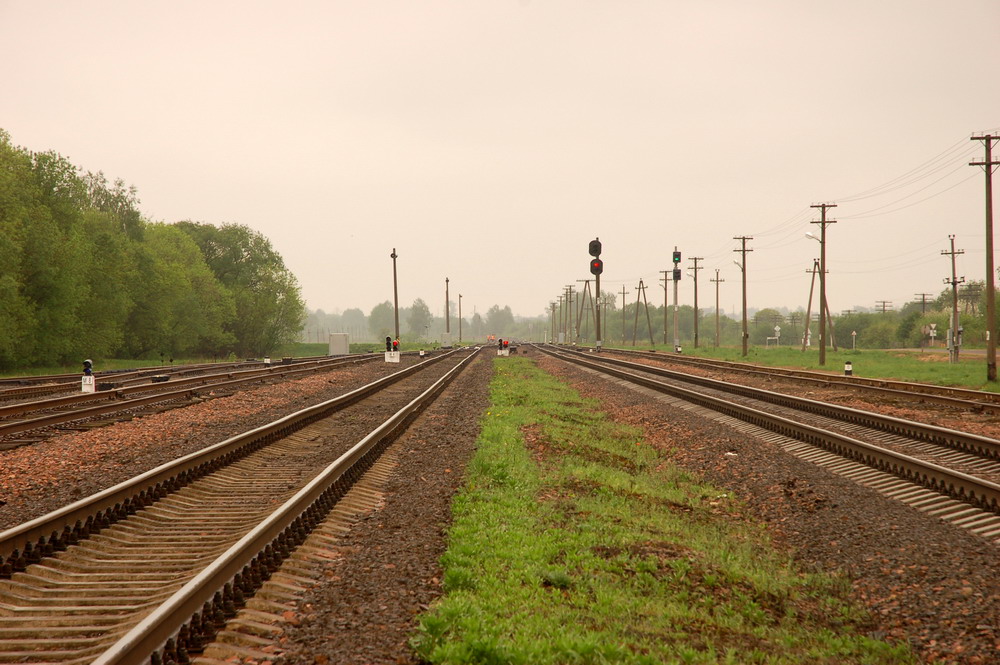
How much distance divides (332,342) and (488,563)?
5929 cm

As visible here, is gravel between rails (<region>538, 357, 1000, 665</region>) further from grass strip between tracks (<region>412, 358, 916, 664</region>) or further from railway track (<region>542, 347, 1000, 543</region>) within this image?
railway track (<region>542, 347, 1000, 543</region>)

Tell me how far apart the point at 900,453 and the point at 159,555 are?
434 inches

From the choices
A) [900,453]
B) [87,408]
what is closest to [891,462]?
[900,453]

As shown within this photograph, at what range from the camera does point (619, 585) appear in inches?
241

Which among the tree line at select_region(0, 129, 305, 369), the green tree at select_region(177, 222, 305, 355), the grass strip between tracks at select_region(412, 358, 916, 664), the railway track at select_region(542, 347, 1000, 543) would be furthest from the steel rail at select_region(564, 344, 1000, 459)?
the green tree at select_region(177, 222, 305, 355)

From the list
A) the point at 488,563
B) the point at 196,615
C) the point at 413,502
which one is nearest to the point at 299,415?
the point at 413,502

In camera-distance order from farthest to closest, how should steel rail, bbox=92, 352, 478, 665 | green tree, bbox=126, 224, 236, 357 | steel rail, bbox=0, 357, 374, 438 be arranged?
green tree, bbox=126, 224, 236, 357
steel rail, bbox=0, 357, 374, 438
steel rail, bbox=92, 352, 478, 665

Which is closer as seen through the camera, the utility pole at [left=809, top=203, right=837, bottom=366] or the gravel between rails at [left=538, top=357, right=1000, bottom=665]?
the gravel between rails at [left=538, top=357, right=1000, bottom=665]

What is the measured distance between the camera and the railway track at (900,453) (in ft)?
27.9

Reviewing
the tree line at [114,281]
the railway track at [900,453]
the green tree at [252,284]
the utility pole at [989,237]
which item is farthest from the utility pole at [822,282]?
the green tree at [252,284]

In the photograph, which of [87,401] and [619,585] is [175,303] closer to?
[87,401]

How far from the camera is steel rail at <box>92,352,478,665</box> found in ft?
13.0

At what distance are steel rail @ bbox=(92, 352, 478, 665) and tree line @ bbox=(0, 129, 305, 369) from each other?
33.3 m

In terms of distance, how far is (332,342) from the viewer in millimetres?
63594
